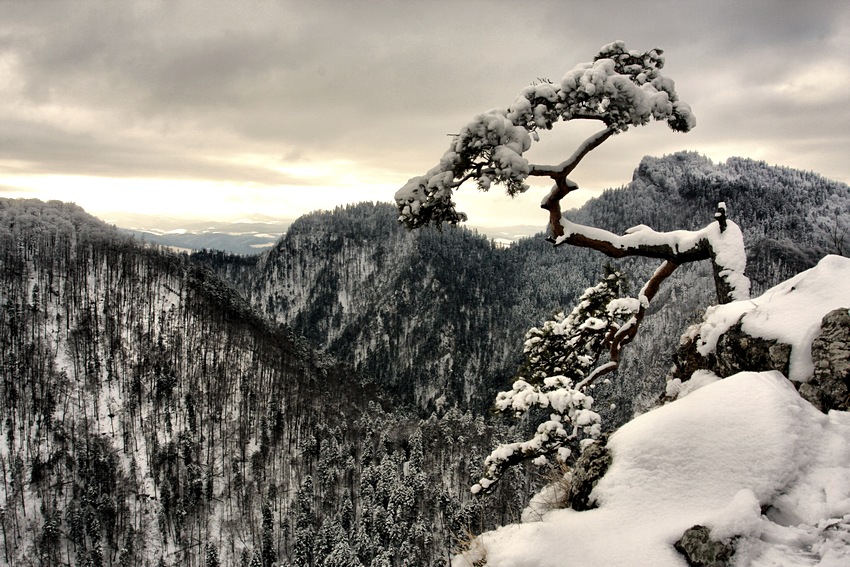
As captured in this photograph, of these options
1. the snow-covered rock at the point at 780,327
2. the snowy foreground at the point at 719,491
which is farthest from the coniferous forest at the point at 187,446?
the snowy foreground at the point at 719,491

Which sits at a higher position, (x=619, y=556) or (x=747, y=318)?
(x=747, y=318)

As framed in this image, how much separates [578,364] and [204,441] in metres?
161

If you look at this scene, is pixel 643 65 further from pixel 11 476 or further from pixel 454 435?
pixel 11 476

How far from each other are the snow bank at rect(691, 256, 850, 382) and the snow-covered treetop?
11.4 feet

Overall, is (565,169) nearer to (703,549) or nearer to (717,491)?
(717,491)

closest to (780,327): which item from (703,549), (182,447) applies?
(703,549)

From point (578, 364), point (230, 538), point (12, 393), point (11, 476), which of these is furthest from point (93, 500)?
point (578, 364)

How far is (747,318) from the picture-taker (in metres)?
8.61

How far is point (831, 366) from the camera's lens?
6.88 metres

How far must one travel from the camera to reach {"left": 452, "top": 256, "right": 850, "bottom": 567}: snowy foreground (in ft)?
16.6

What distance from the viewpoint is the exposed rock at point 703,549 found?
16.0ft

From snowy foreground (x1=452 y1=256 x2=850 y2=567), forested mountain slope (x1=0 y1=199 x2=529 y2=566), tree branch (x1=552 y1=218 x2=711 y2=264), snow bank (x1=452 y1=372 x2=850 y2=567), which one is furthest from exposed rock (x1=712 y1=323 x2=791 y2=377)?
forested mountain slope (x1=0 y1=199 x2=529 y2=566)

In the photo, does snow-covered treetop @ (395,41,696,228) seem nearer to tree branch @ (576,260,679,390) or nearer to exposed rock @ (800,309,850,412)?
tree branch @ (576,260,679,390)

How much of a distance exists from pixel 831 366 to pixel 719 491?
2.88 m
